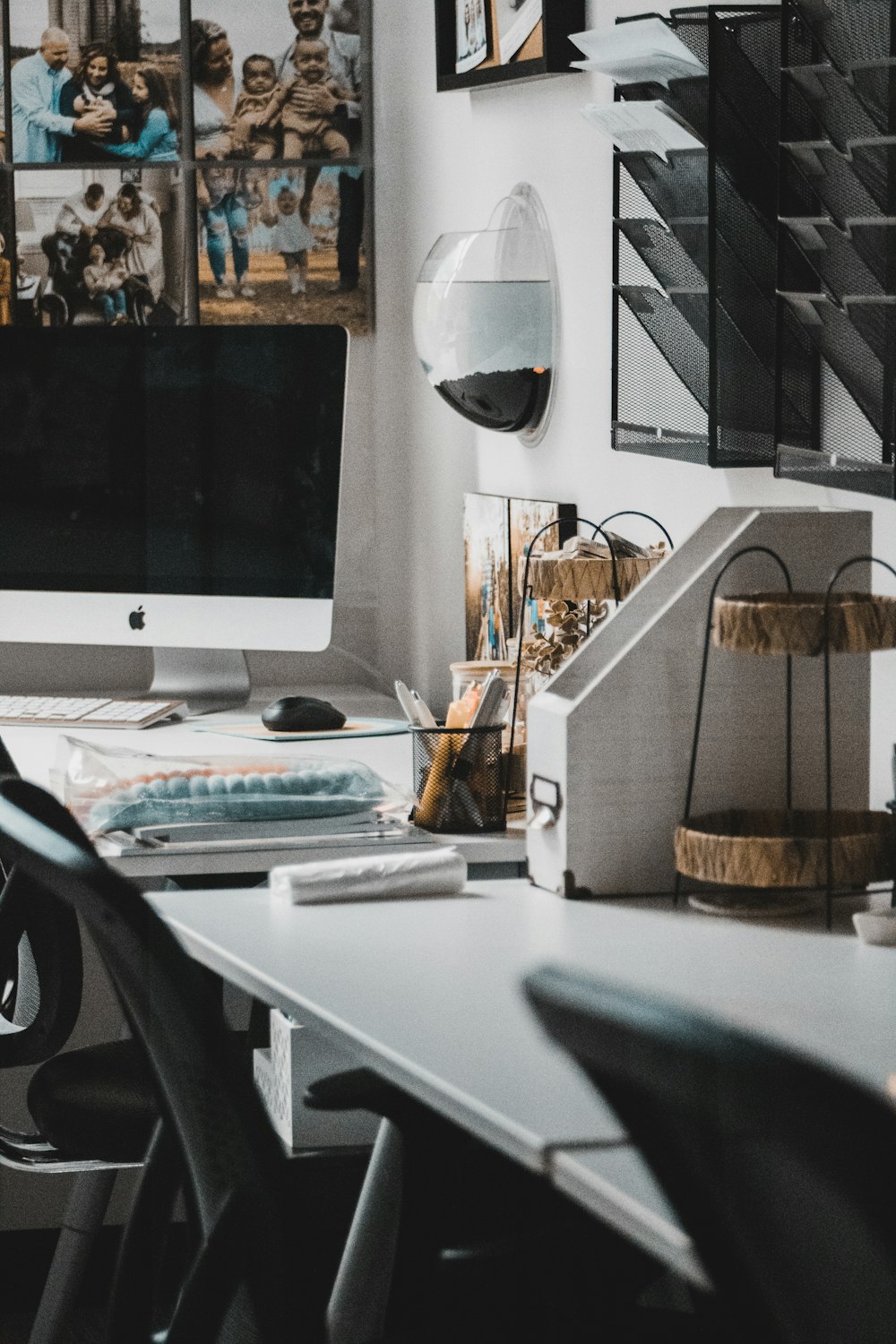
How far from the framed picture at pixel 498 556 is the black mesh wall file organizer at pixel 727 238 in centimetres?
53

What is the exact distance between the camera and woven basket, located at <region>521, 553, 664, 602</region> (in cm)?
171

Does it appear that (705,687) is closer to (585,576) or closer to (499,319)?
(585,576)

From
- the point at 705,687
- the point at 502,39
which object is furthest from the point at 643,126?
the point at 502,39

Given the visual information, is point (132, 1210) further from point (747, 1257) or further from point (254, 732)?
point (254, 732)

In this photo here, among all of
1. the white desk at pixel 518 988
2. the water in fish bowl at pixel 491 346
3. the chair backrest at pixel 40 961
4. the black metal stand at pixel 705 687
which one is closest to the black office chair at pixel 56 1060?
the chair backrest at pixel 40 961

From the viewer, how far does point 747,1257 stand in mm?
586

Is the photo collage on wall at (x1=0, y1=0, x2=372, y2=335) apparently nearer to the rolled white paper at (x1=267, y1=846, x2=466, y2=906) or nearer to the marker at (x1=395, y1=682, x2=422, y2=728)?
the marker at (x1=395, y1=682, x2=422, y2=728)

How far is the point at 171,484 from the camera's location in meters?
2.57

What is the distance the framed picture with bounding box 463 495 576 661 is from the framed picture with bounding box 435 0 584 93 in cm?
51

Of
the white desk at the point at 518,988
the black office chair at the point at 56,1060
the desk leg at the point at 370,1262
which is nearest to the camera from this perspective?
the white desk at the point at 518,988

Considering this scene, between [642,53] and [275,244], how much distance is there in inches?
54.7

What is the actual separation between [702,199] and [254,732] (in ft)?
3.32

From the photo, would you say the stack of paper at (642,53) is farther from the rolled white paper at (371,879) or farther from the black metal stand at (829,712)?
the rolled white paper at (371,879)

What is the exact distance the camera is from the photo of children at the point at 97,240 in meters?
2.86
